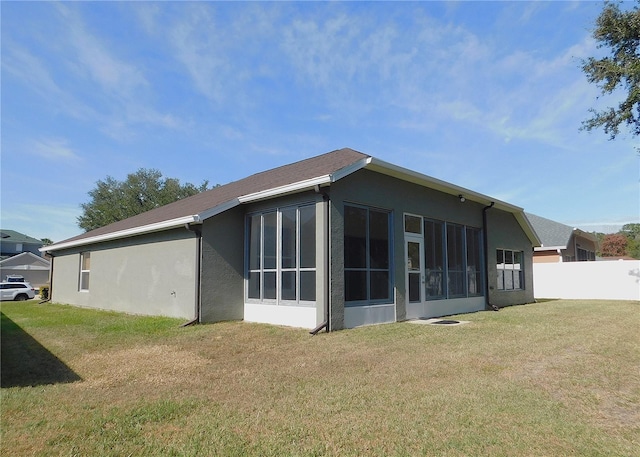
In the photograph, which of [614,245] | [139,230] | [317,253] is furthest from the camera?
[614,245]

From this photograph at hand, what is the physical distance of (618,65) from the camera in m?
12.9

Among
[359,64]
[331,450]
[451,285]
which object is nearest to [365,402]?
[331,450]

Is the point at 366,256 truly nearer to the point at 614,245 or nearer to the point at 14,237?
the point at 614,245

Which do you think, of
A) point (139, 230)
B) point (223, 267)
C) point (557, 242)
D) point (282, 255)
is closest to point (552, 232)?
point (557, 242)

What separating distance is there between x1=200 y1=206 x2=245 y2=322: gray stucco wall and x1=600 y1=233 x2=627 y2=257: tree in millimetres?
58710

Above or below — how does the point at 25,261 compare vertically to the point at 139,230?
below

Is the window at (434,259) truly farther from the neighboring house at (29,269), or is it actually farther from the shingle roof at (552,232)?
the neighboring house at (29,269)

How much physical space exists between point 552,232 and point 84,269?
26231 millimetres

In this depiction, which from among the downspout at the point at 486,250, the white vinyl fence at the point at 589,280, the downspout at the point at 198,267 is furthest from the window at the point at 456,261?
the white vinyl fence at the point at 589,280

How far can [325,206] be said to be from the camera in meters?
9.05

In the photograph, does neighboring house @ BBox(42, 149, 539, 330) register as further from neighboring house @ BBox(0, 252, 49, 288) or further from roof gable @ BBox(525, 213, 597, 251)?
neighboring house @ BBox(0, 252, 49, 288)

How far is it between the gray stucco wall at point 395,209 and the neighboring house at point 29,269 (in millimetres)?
39898

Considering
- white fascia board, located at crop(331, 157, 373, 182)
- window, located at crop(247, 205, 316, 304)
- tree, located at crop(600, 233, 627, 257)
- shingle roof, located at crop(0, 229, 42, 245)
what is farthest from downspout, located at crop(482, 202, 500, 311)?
shingle roof, located at crop(0, 229, 42, 245)

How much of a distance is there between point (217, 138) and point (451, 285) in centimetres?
1273
